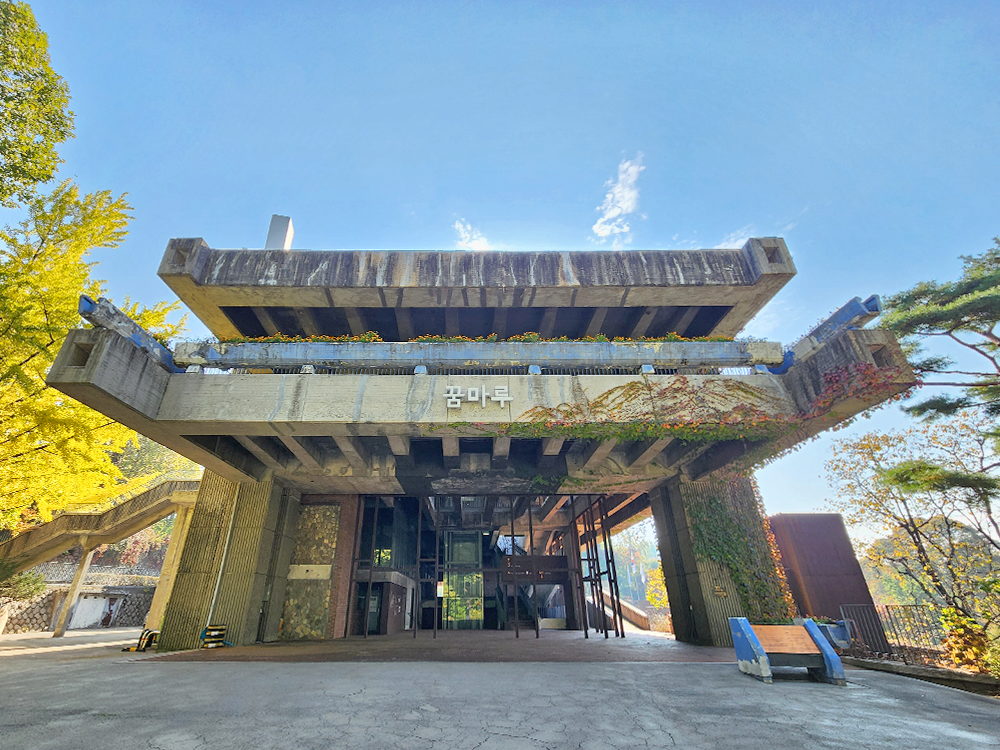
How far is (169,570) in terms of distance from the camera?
18.9 meters

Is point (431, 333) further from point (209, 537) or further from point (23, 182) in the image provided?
point (23, 182)

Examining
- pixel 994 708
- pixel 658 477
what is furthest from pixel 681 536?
pixel 994 708

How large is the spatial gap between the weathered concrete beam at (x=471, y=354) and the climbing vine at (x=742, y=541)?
456cm

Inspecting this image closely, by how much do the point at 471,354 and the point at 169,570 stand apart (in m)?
18.5

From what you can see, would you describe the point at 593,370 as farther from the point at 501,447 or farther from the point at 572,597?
the point at 572,597

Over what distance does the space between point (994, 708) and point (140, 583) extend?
120 feet

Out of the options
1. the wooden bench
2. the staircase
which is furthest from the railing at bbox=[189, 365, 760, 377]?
the staircase

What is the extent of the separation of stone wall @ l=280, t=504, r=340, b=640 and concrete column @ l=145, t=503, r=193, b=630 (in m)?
6.53

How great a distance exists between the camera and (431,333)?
13008 millimetres

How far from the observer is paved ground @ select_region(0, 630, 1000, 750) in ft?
12.1

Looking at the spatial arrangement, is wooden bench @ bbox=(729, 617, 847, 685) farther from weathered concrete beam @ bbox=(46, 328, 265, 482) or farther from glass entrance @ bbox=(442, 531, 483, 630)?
glass entrance @ bbox=(442, 531, 483, 630)

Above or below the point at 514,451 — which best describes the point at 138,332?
above

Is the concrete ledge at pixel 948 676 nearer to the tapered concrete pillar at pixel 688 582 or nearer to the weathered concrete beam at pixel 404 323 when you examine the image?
the tapered concrete pillar at pixel 688 582

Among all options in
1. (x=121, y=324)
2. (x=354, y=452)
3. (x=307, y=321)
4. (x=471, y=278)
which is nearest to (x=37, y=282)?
(x=121, y=324)
